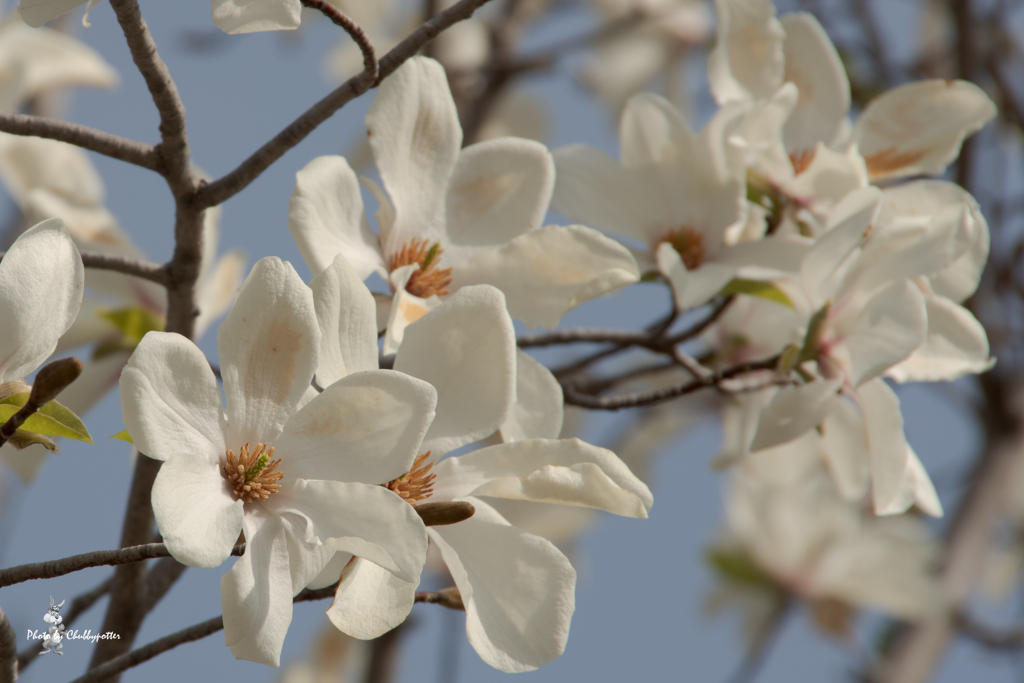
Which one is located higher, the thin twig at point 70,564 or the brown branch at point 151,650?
the thin twig at point 70,564

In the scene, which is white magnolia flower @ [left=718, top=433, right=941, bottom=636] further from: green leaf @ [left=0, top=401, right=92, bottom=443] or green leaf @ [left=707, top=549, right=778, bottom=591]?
green leaf @ [left=0, top=401, right=92, bottom=443]

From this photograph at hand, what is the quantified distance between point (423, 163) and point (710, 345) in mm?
595

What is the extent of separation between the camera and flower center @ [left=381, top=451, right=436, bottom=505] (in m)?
0.65

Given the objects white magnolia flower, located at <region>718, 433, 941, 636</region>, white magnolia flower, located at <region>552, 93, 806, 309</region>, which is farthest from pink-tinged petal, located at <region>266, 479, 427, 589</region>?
white magnolia flower, located at <region>718, 433, 941, 636</region>

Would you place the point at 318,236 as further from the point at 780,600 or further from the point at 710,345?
the point at 780,600

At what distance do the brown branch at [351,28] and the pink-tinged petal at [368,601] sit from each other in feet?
1.12

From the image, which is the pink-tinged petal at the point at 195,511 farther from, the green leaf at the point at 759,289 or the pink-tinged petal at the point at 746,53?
the pink-tinged petal at the point at 746,53

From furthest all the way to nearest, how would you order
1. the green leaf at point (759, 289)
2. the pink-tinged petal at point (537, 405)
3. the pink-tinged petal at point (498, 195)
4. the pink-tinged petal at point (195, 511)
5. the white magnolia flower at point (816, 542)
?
the white magnolia flower at point (816, 542) → the green leaf at point (759, 289) → the pink-tinged petal at point (498, 195) → the pink-tinged petal at point (537, 405) → the pink-tinged petal at point (195, 511)

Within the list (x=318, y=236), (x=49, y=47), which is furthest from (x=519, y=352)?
(x=49, y=47)

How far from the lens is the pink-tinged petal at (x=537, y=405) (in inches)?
28.2

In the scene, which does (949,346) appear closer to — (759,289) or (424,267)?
(759,289)

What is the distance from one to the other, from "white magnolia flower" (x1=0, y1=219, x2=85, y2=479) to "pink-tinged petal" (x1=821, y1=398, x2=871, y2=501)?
2.44ft

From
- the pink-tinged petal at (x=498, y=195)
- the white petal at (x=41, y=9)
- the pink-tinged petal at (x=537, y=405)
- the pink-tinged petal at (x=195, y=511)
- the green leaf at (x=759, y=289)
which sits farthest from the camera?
the green leaf at (x=759, y=289)

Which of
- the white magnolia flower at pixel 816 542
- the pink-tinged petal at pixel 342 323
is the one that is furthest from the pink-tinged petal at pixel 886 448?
the white magnolia flower at pixel 816 542
